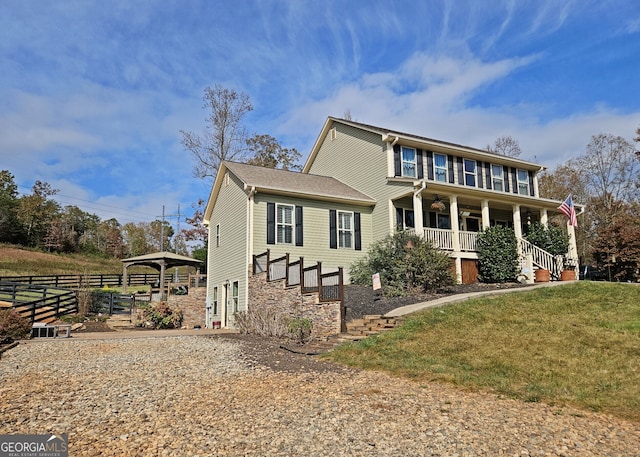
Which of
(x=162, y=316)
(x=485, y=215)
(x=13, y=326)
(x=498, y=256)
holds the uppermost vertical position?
(x=485, y=215)

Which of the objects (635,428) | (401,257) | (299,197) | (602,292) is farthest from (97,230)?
(635,428)

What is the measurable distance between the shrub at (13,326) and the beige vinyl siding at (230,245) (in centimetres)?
675

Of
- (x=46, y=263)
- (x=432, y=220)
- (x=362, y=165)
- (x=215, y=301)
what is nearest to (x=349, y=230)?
(x=362, y=165)

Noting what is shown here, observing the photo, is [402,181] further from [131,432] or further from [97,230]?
[97,230]

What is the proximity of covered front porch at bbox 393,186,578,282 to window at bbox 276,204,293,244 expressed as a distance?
4230 mm

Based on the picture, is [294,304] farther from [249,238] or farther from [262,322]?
[249,238]

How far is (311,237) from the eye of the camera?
57.9 ft

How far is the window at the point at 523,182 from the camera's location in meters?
22.5

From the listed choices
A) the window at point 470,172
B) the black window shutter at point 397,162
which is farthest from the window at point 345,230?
the window at point 470,172

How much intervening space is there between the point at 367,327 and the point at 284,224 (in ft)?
23.2

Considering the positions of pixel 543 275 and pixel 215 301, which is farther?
pixel 215 301

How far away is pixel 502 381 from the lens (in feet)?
22.1

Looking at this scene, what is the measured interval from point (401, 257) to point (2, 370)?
10933 millimetres

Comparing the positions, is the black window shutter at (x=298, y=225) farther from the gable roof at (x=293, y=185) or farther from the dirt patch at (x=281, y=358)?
the dirt patch at (x=281, y=358)
